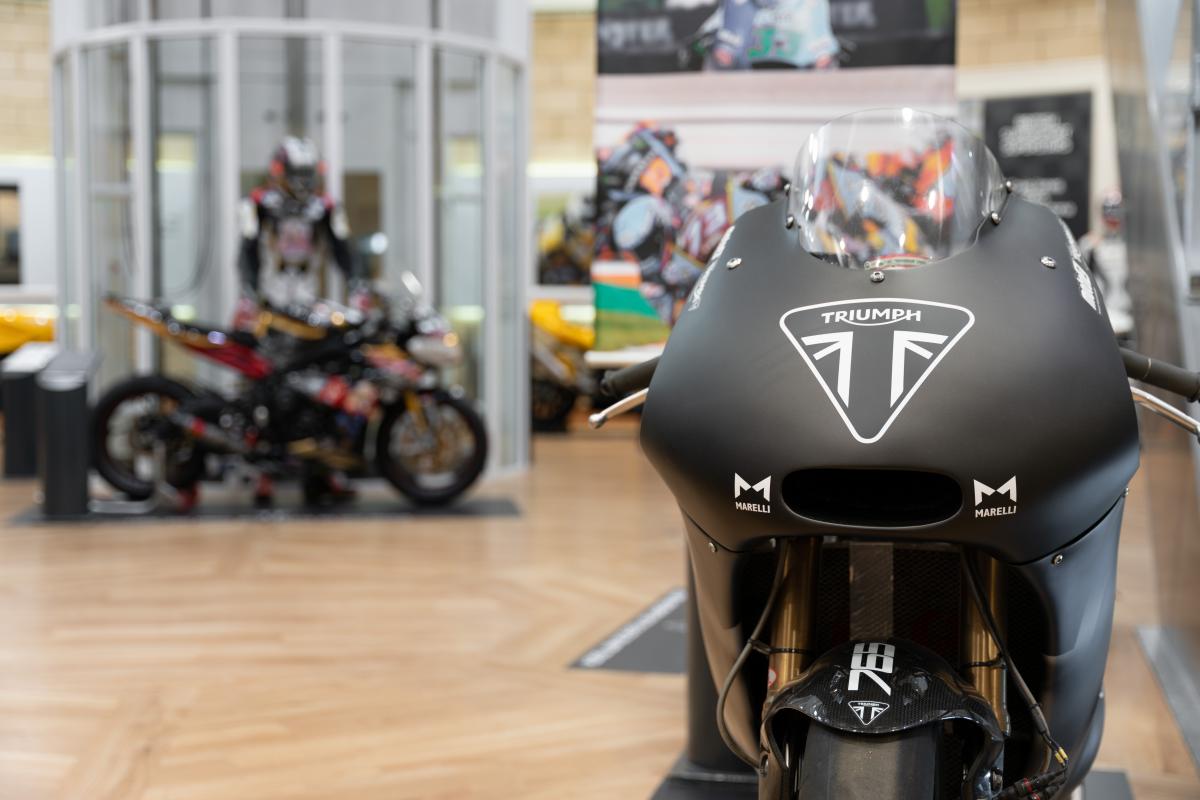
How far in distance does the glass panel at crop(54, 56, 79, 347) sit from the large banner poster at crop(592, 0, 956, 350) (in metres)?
5.60

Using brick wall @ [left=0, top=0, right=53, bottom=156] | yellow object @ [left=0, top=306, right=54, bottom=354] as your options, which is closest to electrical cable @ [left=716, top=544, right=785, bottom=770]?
yellow object @ [left=0, top=306, right=54, bottom=354]

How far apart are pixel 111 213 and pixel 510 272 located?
227cm

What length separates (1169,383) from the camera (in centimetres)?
180

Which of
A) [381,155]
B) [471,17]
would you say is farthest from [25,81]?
[381,155]

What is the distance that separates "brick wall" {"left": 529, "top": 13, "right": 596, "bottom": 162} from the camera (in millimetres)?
14711

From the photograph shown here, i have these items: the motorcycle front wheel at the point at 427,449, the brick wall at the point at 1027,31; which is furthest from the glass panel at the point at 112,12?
the brick wall at the point at 1027,31

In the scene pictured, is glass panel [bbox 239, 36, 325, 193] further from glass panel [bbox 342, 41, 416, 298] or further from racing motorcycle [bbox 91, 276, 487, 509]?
racing motorcycle [bbox 91, 276, 487, 509]

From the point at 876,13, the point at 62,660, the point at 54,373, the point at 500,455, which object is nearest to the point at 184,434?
the point at 54,373

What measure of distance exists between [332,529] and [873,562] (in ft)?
16.6

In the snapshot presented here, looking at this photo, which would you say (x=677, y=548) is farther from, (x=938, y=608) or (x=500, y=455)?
(x=938, y=608)

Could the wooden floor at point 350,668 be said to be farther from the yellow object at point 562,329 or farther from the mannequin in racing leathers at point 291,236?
the yellow object at point 562,329

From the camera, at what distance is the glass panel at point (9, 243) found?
13.2m

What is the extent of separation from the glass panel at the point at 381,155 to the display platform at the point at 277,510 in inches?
52.1

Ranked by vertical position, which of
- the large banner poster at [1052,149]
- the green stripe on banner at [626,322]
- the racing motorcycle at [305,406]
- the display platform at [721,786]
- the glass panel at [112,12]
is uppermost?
the glass panel at [112,12]
